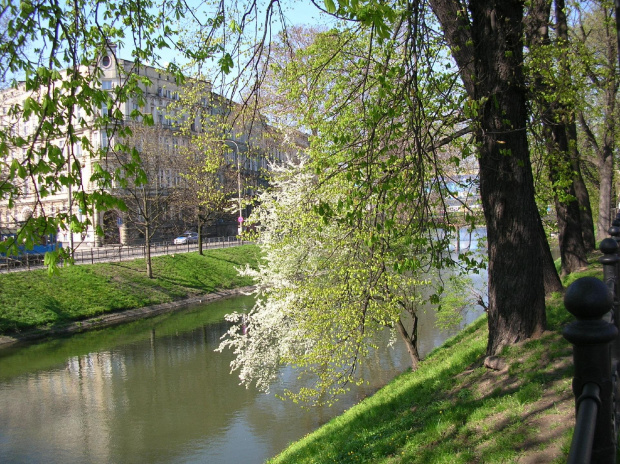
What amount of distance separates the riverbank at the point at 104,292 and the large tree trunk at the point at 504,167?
1384 centimetres

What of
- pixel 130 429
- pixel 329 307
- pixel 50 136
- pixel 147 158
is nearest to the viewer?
pixel 50 136

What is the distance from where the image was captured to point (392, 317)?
503 inches

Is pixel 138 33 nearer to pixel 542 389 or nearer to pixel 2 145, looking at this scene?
pixel 2 145

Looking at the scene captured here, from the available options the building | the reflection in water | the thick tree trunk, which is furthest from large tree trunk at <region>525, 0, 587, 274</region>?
the reflection in water

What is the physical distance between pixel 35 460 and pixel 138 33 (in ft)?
38.4

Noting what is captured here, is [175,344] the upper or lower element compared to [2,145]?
lower

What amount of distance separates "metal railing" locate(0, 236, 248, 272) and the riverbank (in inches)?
45.2

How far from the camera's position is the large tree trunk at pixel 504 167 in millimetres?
7199

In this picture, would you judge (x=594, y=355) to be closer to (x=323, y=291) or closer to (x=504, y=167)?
(x=504, y=167)

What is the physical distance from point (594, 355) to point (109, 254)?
135 feet

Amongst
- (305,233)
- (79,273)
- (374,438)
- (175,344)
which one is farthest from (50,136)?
(79,273)

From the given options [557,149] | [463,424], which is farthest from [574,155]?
[463,424]

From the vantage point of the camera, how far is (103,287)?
3189 centimetres

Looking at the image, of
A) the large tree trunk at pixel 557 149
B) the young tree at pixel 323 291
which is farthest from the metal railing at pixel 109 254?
the large tree trunk at pixel 557 149
